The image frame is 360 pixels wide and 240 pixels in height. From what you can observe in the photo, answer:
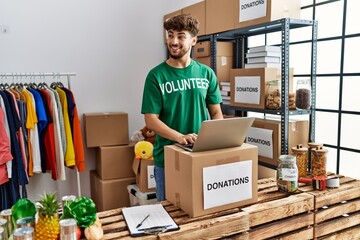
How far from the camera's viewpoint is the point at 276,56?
7.96 ft

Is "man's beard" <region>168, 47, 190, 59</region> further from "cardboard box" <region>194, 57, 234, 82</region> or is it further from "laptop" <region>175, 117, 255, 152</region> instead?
"cardboard box" <region>194, 57, 234, 82</region>

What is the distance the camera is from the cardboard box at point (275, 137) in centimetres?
226

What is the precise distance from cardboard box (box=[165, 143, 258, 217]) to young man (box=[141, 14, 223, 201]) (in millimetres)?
286

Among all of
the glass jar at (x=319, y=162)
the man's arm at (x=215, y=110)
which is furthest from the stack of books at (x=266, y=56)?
the glass jar at (x=319, y=162)

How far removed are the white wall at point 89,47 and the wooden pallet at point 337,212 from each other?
2.35m

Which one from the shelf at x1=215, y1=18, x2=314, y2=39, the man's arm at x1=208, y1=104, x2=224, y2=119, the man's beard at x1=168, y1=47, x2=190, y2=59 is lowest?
the man's arm at x1=208, y1=104, x2=224, y2=119

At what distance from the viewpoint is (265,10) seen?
2230 mm

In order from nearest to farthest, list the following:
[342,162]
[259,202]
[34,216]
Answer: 1. [34,216]
2. [259,202]
3. [342,162]

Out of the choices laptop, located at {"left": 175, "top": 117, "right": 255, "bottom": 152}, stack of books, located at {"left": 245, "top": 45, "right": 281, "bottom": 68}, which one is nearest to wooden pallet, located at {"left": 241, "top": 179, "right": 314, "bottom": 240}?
laptop, located at {"left": 175, "top": 117, "right": 255, "bottom": 152}

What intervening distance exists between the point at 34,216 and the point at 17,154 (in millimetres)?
1640

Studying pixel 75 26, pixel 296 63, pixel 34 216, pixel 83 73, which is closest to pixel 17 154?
pixel 83 73

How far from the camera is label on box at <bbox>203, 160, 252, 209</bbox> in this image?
1.35 m

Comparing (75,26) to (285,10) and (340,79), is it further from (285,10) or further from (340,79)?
(340,79)

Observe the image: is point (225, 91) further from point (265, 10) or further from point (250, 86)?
point (265, 10)
